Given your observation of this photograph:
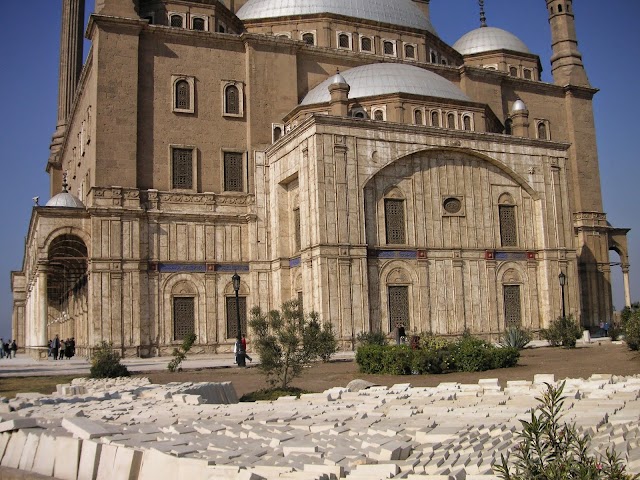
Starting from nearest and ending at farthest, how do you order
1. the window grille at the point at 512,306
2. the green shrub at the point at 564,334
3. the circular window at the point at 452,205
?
the green shrub at the point at 564,334 < the circular window at the point at 452,205 < the window grille at the point at 512,306

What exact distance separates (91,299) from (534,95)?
27.0 m

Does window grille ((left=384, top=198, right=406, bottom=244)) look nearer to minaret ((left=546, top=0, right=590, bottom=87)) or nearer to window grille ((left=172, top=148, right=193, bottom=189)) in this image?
window grille ((left=172, top=148, right=193, bottom=189))

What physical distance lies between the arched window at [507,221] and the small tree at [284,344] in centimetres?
1717

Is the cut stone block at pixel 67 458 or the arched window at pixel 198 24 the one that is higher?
the arched window at pixel 198 24

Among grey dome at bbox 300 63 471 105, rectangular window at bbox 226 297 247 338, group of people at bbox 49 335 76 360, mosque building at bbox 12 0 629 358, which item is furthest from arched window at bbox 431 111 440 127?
group of people at bbox 49 335 76 360

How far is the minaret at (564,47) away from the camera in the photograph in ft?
135

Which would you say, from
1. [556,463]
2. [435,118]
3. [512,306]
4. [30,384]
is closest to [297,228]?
[435,118]

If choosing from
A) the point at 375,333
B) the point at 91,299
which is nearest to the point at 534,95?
the point at 375,333

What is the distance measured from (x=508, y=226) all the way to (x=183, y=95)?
1551cm

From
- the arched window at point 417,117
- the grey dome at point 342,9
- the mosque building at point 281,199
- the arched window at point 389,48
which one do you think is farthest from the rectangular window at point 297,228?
the arched window at point 389,48

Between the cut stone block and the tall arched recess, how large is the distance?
72.1 ft

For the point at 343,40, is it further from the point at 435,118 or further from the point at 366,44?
the point at 435,118

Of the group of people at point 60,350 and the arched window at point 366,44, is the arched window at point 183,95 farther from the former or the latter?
the group of people at point 60,350

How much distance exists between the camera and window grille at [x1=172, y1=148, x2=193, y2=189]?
98.6 ft
